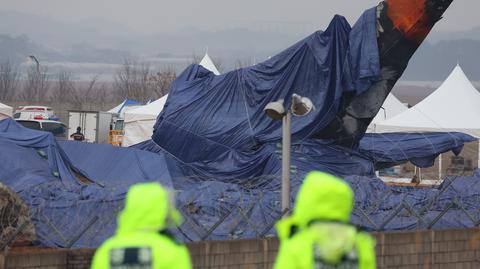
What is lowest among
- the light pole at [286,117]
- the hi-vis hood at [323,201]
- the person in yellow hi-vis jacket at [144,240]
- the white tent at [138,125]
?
the person in yellow hi-vis jacket at [144,240]

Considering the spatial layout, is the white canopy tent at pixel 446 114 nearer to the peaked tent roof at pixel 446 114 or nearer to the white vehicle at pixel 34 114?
the peaked tent roof at pixel 446 114

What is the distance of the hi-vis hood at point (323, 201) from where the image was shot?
5.16 metres

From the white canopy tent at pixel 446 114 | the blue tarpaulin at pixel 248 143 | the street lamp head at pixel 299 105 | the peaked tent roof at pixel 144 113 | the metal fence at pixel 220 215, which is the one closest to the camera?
the metal fence at pixel 220 215

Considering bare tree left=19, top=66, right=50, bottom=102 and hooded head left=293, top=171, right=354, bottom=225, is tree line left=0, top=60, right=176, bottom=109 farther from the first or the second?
hooded head left=293, top=171, right=354, bottom=225

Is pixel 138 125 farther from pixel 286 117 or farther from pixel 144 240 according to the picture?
pixel 144 240

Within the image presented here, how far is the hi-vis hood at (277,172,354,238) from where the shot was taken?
5156mm

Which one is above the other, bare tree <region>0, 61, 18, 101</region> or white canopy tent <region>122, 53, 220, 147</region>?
bare tree <region>0, 61, 18, 101</region>

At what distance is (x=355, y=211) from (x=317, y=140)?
26.5ft

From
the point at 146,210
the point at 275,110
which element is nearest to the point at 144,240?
the point at 146,210

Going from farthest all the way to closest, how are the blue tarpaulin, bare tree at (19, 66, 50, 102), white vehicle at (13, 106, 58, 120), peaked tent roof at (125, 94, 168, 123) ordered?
bare tree at (19, 66, 50, 102), white vehicle at (13, 106, 58, 120), peaked tent roof at (125, 94, 168, 123), the blue tarpaulin

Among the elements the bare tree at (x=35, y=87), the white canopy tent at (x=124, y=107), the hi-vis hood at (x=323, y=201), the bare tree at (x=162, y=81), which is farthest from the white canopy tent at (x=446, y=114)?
the bare tree at (x=35, y=87)

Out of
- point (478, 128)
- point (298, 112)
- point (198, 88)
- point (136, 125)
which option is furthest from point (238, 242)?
point (136, 125)

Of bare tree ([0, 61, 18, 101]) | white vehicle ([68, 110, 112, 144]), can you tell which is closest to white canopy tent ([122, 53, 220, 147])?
white vehicle ([68, 110, 112, 144])

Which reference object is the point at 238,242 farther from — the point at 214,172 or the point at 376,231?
the point at 214,172
